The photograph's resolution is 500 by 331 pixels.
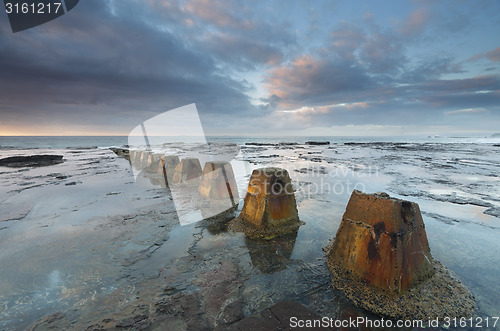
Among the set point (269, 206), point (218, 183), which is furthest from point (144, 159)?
point (269, 206)

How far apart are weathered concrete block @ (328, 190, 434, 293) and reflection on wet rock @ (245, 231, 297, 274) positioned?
3.23 feet

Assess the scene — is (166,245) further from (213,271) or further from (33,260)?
(33,260)

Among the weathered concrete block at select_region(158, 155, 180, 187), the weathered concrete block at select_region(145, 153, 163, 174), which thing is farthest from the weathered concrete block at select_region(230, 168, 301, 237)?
the weathered concrete block at select_region(145, 153, 163, 174)

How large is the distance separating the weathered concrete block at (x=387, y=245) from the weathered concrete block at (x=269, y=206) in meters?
1.65

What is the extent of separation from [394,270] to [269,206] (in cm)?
231

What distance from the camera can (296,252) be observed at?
365 centimetres

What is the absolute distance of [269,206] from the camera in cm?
431

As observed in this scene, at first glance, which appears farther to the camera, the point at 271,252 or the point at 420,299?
the point at 271,252

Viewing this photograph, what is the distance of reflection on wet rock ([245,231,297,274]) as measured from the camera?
10.6 feet

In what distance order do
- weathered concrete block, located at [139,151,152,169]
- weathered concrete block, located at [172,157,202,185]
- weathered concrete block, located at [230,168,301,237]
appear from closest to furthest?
weathered concrete block, located at [230,168,301,237] → weathered concrete block, located at [172,157,202,185] → weathered concrete block, located at [139,151,152,169]

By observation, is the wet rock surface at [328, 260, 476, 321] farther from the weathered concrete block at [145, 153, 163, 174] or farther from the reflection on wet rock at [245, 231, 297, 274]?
the weathered concrete block at [145, 153, 163, 174]

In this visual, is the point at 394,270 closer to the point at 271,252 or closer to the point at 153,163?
the point at 271,252

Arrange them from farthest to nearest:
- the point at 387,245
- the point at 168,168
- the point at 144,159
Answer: the point at 144,159, the point at 168,168, the point at 387,245

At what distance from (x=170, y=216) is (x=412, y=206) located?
511cm
